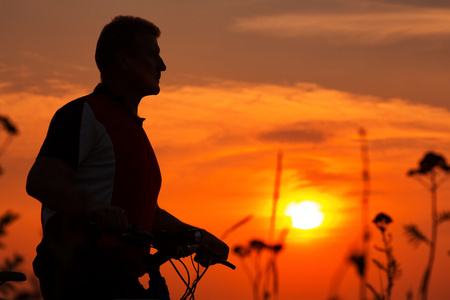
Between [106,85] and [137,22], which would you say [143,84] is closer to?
[106,85]

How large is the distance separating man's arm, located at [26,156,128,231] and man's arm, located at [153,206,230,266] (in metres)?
1.07

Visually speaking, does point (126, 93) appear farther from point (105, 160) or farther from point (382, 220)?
point (382, 220)

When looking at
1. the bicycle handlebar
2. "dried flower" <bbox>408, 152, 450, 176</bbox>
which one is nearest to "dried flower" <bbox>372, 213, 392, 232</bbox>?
"dried flower" <bbox>408, 152, 450, 176</bbox>

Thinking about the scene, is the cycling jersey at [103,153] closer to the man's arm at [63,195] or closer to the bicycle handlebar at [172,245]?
the man's arm at [63,195]

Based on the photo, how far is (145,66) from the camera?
14.5ft

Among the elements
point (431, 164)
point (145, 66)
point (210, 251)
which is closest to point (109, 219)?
point (210, 251)

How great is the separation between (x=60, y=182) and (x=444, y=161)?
3036 millimetres

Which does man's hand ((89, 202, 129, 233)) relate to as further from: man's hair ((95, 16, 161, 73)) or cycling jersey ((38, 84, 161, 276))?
man's hair ((95, 16, 161, 73))

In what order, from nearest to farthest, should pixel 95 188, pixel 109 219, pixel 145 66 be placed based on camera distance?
pixel 109 219, pixel 95 188, pixel 145 66

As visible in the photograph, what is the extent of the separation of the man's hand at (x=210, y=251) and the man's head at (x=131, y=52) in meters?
1.02

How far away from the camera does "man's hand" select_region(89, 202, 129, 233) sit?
2994mm

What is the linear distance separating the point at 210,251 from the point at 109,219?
1.27m

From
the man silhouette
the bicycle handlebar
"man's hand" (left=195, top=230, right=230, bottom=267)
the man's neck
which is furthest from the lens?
the man's neck

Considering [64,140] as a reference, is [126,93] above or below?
above
